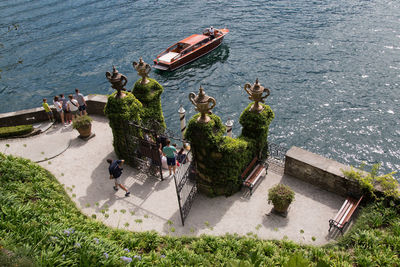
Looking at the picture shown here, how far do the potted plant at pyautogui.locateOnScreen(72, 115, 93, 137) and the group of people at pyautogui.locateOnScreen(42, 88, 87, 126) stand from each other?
1626mm

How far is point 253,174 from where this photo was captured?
51.0 ft

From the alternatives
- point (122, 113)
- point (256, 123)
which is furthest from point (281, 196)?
point (122, 113)

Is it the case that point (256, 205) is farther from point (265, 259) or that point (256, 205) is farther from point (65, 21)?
point (65, 21)

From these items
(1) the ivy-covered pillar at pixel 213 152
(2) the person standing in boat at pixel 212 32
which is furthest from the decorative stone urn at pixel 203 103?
(2) the person standing in boat at pixel 212 32

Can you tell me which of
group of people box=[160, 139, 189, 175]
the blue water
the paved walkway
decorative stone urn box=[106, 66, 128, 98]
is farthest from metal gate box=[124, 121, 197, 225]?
the blue water

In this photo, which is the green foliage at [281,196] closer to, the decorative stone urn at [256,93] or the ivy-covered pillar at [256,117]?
the ivy-covered pillar at [256,117]

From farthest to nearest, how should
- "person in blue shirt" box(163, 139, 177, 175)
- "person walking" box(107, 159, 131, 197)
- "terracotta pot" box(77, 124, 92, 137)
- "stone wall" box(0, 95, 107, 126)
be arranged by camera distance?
"stone wall" box(0, 95, 107, 126), "terracotta pot" box(77, 124, 92, 137), "person in blue shirt" box(163, 139, 177, 175), "person walking" box(107, 159, 131, 197)

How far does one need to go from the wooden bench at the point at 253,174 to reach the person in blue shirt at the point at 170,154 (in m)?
3.10

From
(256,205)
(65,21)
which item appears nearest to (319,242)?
(256,205)

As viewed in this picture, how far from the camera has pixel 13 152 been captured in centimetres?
1798

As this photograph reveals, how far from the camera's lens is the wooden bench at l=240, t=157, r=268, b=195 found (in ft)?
49.1

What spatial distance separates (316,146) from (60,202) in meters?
15.3

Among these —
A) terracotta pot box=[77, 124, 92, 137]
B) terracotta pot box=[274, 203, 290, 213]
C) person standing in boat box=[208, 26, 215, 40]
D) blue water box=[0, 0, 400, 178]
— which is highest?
terracotta pot box=[274, 203, 290, 213]

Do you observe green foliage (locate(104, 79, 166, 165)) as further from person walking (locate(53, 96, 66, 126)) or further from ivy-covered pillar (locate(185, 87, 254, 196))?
person walking (locate(53, 96, 66, 126))
